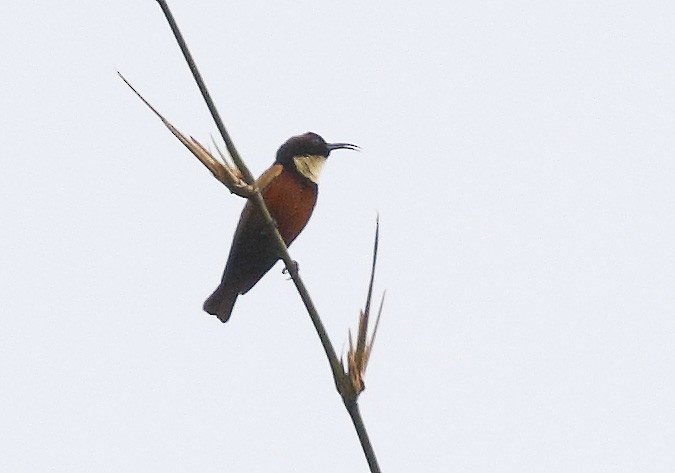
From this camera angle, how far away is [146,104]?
123 inches

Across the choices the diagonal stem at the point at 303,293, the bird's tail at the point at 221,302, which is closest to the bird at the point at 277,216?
the bird's tail at the point at 221,302

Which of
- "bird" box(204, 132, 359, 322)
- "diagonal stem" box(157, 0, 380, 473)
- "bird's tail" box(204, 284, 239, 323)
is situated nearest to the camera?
"diagonal stem" box(157, 0, 380, 473)

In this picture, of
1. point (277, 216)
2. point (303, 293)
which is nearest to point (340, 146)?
point (277, 216)

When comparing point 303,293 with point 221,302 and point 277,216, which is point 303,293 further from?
point 221,302

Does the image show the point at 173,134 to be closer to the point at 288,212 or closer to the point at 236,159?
the point at 236,159

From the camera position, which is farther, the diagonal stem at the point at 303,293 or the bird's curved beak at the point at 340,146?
the bird's curved beak at the point at 340,146

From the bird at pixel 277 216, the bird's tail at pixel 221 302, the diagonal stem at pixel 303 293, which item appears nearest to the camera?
the diagonal stem at pixel 303 293

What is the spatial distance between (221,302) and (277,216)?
69 centimetres

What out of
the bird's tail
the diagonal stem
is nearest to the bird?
the bird's tail

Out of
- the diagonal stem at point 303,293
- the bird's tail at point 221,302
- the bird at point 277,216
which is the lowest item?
the diagonal stem at point 303,293

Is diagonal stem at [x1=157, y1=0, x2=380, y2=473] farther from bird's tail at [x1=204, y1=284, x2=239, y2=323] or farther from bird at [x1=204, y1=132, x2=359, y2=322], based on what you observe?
bird's tail at [x1=204, y1=284, x2=239, y2=323]

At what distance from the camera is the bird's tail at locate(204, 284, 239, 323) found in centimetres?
710

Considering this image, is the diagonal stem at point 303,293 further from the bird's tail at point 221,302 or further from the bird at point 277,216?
the bird's tail at point 221,302

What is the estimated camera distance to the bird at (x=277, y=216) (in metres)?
6.74
